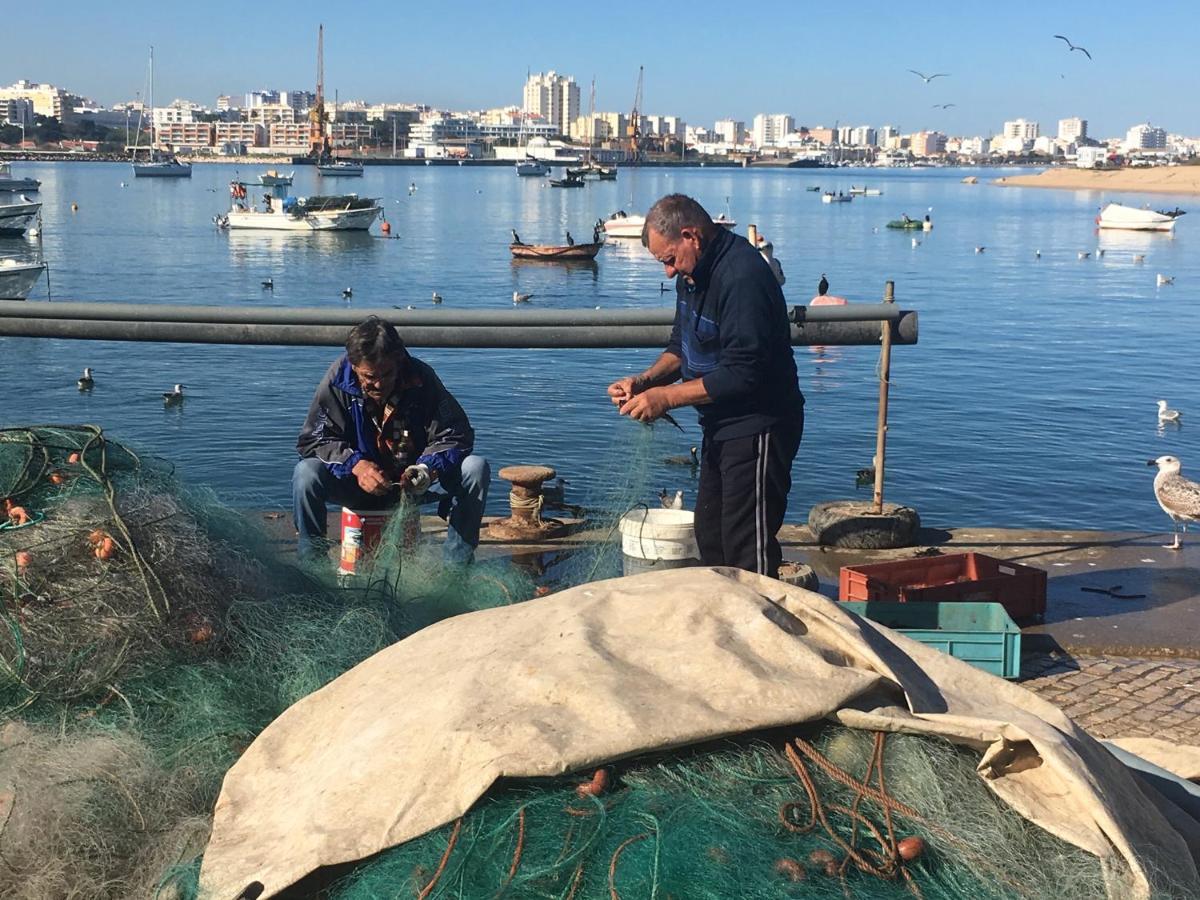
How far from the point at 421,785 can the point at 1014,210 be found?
103m

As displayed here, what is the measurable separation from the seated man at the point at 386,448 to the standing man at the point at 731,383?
77cm

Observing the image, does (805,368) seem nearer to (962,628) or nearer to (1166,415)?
(1166,415)

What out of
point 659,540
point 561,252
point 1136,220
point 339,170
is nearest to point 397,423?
point 659,540

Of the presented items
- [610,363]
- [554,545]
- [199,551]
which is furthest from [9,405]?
[199,551]

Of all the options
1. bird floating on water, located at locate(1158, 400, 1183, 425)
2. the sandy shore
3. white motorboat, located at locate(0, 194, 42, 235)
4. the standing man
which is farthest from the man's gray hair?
the sandy shore

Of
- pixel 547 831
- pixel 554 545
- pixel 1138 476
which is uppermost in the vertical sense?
pixel 547 831

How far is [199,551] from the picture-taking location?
368 centimetres

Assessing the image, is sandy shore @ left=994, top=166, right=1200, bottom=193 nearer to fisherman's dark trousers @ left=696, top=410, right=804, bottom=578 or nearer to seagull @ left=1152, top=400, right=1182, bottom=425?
Answer: seagull @ left=1152, top=400, right=1182, bottom=425

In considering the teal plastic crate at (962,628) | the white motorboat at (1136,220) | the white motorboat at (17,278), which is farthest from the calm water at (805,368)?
the white motorboat at (17,278)

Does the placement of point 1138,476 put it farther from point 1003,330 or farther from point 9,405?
point 9,405

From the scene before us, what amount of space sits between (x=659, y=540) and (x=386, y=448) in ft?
3.70

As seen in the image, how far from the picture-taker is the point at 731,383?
13.9 feet

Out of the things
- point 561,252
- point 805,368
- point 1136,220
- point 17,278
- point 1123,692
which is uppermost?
point 1136,220

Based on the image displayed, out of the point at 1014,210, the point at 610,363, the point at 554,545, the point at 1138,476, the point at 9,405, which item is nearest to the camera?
the point at 554,545
